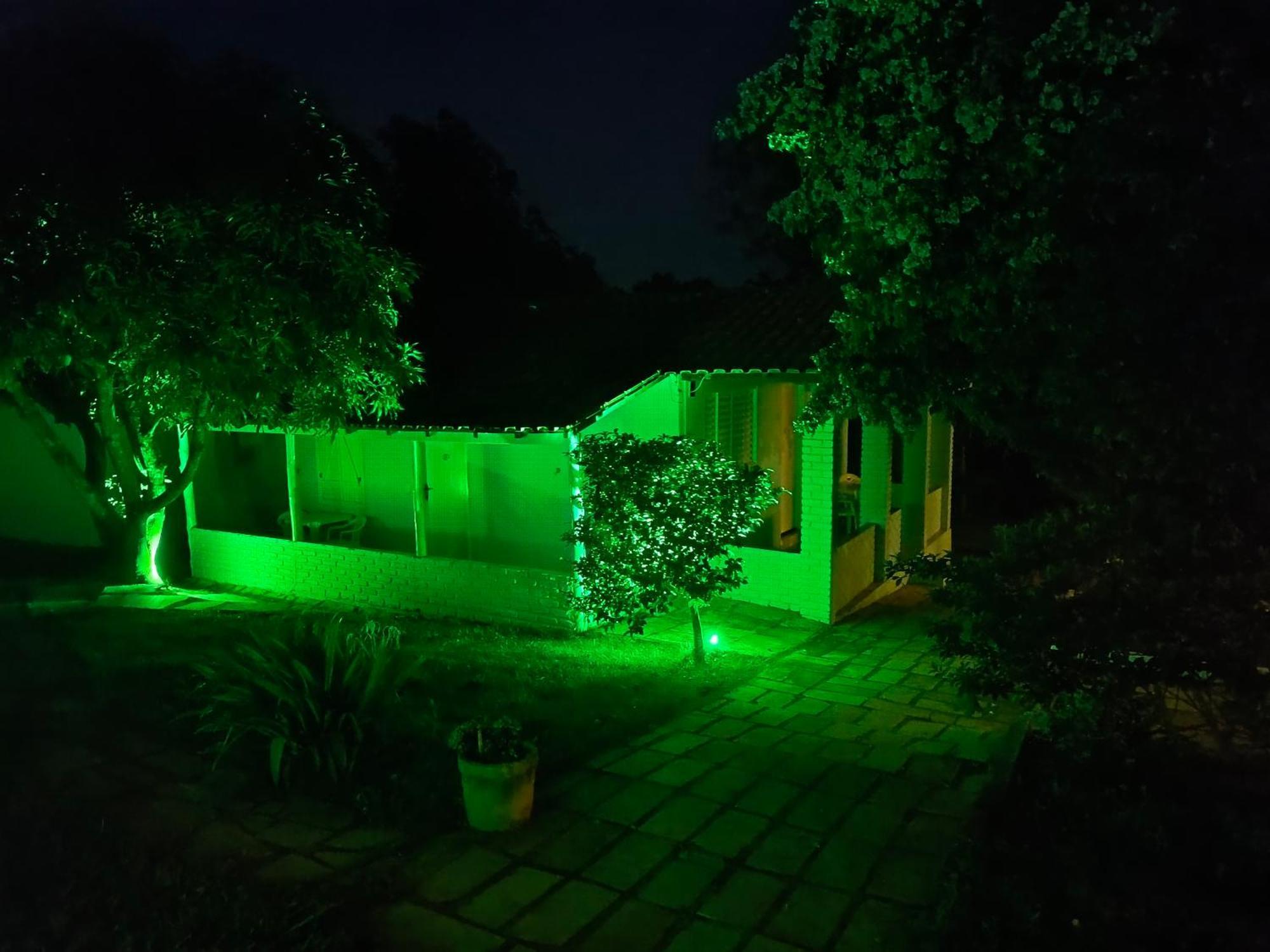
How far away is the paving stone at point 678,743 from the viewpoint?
663 centimetres

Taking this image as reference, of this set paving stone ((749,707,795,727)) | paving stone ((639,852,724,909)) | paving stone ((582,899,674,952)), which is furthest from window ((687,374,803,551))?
paving stone ((582,899,674,952))

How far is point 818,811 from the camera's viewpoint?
5582 mm

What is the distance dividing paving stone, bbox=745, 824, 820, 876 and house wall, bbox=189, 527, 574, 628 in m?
5.16

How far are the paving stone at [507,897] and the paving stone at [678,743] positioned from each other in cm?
193

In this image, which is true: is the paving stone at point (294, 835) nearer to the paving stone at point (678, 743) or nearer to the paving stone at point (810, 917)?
the paving stone at point (678, 743)

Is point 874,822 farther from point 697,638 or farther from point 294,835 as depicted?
point 697,638

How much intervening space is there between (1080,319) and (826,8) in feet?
9.65

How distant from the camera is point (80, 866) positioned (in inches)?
186

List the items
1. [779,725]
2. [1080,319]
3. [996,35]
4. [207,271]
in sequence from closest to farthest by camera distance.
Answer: [1080,319] → [996,35] → [779,725] → [207,271]

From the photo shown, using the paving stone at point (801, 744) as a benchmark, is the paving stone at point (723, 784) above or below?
above

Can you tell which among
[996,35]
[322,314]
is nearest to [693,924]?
[996,35]

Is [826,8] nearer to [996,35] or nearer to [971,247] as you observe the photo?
→ [996,35]

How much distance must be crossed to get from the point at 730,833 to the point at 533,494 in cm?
756

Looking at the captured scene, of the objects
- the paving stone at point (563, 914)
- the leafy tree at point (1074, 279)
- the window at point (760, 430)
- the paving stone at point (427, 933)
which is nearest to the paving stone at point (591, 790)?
the paving stone at point (563, 914)
